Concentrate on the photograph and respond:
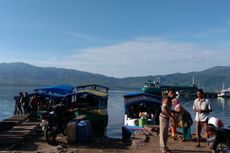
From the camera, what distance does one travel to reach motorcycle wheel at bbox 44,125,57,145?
14.3 meters

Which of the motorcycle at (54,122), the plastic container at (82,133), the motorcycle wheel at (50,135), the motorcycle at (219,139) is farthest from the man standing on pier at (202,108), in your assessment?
the motorcycle wheel at (50,135)

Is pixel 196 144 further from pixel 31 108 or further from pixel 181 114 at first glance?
pixel 31 108

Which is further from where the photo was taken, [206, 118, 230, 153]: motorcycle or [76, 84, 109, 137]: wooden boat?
[76, 84, 109, 137]: wooden boat

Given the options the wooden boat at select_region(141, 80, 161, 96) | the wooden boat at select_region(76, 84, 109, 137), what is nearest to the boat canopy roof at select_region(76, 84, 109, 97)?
the wooden boat at select_region(76, 84, 109, 137)

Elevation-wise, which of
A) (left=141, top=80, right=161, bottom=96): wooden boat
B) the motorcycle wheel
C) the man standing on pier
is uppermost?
(left=141, top=80, right=161, bottom=96): wooden boat

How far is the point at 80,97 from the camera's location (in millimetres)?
30500

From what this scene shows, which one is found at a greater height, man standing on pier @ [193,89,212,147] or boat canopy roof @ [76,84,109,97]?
boat canopy roof @ [76,84,109,97]

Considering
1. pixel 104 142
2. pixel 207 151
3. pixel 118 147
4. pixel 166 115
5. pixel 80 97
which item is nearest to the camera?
pixel 166 115

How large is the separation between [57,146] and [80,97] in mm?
16937

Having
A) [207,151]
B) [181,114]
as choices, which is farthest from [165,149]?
[181,114]

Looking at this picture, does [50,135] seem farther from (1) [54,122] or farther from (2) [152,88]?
(2) [152,88]

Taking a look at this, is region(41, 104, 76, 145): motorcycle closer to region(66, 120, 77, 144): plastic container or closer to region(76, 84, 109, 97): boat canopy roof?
region(66, 120, 77, 144): plastic container

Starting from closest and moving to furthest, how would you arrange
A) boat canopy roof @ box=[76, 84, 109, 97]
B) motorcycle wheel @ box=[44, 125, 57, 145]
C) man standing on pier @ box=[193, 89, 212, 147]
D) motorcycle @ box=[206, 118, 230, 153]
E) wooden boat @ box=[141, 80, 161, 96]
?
motorcycle @ box=[206, 118, 230, 153] → man standing on pier @ box=[193, 89, 212, 147] → motorcycle wheel @ box=[44, 125, 57, 145] → boat canopy roof @ box=[76, 84, 109, 97] → wooden boat @ box=[141, 80, 161, 96]

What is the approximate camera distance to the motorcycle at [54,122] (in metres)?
14.4
